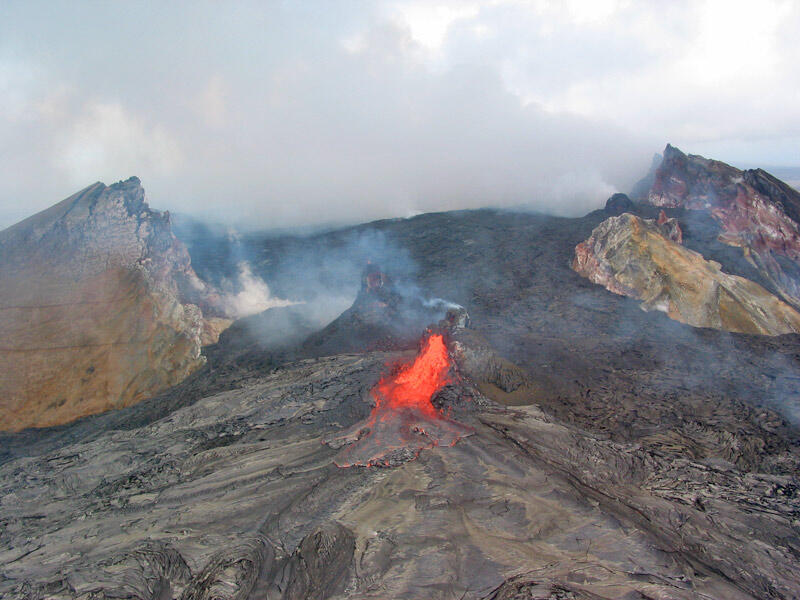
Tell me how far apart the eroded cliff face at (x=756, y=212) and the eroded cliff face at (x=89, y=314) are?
41.9m

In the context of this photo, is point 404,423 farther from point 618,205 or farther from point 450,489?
point 618,205

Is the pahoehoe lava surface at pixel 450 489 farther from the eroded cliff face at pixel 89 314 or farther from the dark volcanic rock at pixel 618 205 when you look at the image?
the dark volcanic rock at pixel 618 205

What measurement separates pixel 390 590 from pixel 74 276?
2677cm

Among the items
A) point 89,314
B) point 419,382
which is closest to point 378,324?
point 419,382

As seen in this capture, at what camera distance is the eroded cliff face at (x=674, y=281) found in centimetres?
2630

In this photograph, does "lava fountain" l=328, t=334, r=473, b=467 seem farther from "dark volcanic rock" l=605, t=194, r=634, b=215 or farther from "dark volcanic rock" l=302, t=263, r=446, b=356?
"dark volcanic rock" l=605, t=194, r=634, b=215

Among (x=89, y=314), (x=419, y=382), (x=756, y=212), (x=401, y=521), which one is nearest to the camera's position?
(x=401, y=521)

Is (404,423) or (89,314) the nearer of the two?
(404,423)

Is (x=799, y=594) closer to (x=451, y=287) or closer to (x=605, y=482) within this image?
(x=605, y=482)

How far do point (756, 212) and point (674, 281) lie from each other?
1691 centimetres

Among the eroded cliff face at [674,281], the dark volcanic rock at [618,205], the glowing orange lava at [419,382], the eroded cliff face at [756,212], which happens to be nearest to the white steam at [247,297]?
the glowing orange lava at [419,382]

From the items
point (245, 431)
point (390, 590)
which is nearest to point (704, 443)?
point (390, 590)

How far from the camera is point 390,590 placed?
8.23 metres

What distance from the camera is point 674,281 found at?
28469mm
